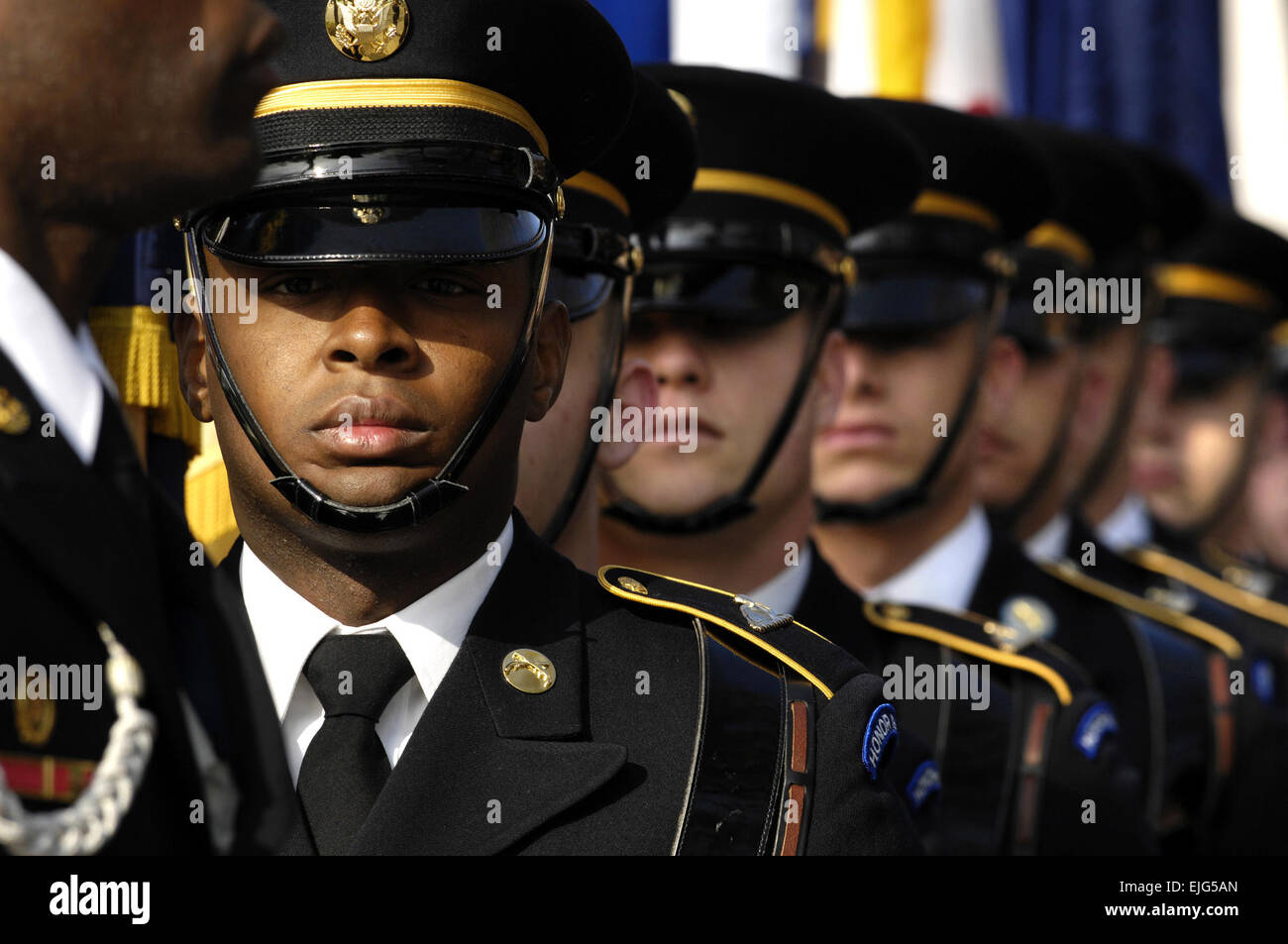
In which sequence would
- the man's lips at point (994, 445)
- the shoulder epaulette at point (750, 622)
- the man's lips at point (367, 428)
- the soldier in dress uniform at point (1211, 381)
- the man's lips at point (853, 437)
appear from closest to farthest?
the man's lips at point (367, 428) → the shoulder epaulette at point (750, 622) → the man's lips at point (853, 437) → the man's lips at point (994, 445) → the soldier in dress uniform at point (1211, 381)

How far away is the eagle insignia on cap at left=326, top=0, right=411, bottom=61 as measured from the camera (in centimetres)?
250

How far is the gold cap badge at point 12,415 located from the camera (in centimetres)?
173

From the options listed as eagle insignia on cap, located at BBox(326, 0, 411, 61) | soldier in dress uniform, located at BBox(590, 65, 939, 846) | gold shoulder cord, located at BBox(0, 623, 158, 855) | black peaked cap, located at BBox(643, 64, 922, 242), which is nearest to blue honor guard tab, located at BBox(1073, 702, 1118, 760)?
soldier in dress uniform, located at BBox(590, 65, 939, 846)

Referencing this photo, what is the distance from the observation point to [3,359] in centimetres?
176

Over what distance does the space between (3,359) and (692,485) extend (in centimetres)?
245

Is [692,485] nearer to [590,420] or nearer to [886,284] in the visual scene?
[590,420]

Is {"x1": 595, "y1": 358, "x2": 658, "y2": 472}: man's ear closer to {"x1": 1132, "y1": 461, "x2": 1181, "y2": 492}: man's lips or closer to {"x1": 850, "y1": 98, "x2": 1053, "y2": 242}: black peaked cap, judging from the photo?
{"x1": 850, "y1": 98, "x2": 1053, "y2": 242}: black peaked cap

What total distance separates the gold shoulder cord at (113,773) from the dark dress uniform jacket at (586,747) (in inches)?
21.5

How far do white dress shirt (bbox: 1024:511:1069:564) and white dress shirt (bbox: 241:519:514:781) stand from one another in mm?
4614

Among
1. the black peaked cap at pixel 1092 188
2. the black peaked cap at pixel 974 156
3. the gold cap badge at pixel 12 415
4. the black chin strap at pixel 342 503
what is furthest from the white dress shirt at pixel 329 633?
the black peaked cap at pixel 1092 188

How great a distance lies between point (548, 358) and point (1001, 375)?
11.4ft

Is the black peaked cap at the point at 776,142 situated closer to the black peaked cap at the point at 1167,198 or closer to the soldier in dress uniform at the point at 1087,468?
the soldier in dress uniform at the point at 1087,468
